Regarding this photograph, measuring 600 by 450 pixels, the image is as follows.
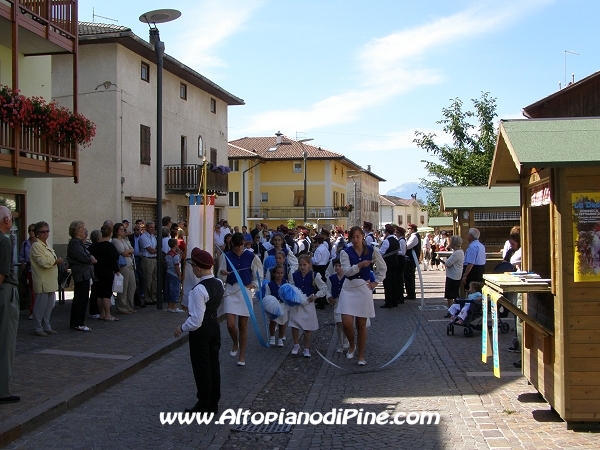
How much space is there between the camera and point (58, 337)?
11961 millimetres

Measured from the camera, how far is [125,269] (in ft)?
49.4

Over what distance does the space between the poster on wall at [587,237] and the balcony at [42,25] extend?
39.4 ft

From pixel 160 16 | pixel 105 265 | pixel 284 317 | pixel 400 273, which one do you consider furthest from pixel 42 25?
pixel 400 273

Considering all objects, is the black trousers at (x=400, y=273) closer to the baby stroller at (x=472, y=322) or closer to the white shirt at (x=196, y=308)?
the baby stroller at (x=472, y=322)

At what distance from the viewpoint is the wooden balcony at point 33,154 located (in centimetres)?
1446

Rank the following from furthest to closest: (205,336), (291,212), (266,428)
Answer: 1. (291,212)
2. (205,336)
3. (266,428)

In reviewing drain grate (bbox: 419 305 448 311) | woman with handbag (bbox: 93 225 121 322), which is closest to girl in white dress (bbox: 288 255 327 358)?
woman with handbag (bbox: 93 225 121 322)

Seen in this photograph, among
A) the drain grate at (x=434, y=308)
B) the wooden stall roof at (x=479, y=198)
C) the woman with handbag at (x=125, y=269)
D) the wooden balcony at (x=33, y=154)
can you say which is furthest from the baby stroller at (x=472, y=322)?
the wooden balcony at (x=33, y=154)

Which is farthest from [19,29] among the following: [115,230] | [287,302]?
[287,302]

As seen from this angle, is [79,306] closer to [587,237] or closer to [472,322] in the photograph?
[472,322]

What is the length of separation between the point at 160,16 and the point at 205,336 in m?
9.17

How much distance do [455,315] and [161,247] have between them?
6669 millimetres

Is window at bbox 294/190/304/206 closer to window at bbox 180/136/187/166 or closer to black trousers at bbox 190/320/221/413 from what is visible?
window at bbox 180/136/187/166

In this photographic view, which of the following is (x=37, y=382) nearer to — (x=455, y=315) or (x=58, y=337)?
(x=58, y=337)
